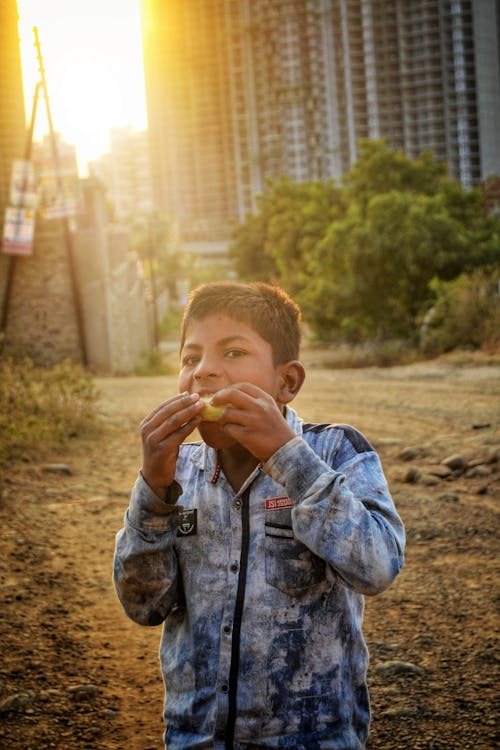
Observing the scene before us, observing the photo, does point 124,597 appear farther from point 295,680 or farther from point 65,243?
point 65,243

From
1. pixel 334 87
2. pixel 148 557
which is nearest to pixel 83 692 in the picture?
pixel 148 557

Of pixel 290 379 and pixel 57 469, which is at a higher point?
pixel 290 379

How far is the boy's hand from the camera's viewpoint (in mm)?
1463

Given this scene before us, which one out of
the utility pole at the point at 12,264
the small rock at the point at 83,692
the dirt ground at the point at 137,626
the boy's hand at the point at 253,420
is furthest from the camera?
the utility pole at the point at 12,264

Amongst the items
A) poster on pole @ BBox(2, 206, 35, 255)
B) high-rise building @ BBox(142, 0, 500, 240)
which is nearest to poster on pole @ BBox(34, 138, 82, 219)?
poster on pole @ BBox(2, 206, 35, 255)

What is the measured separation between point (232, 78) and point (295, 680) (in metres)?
84.4

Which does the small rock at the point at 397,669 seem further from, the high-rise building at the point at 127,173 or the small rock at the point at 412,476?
the high-rise building at the point at 127,173

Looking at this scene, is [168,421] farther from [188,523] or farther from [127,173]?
[127,173]

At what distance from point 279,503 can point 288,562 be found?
123 mm

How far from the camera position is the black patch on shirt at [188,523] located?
172cm

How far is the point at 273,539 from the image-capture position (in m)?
1.63

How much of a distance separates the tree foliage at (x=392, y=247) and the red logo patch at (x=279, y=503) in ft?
49.8

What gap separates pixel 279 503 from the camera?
5.41 ft

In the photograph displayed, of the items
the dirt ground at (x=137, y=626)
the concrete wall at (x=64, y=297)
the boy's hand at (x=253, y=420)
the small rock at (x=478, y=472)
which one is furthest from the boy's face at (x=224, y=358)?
the concrete wall at (x=64, y=297)
